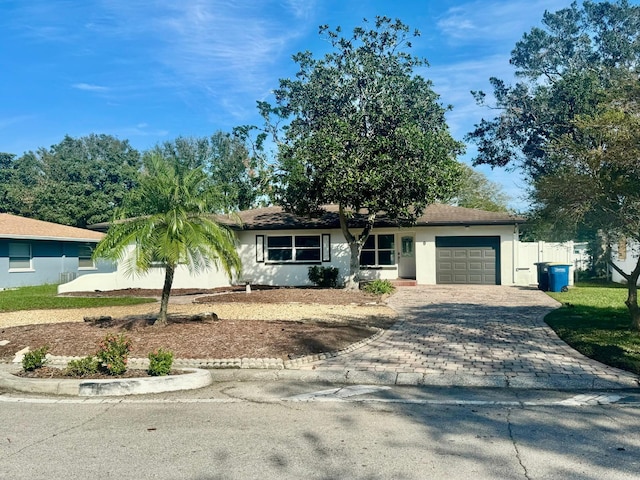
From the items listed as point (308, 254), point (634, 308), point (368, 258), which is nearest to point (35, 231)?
point (308, 254)

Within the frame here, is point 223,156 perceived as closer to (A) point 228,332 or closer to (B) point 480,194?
(B) point 480,194

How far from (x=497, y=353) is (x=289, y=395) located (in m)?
3.93

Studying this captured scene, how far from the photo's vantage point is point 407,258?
24.6 meters

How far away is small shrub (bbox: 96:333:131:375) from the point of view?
7453 millimetres

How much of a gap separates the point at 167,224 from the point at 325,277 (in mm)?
12680

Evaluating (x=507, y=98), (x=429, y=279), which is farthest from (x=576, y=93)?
(x=429, y=279)

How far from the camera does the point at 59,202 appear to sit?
40.0 meters

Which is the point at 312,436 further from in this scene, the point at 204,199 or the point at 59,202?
the point at 59,202

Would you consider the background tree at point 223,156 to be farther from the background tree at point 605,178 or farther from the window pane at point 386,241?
the background tree at point 605,178

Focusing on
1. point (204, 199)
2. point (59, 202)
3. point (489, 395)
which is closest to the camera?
point (489, 395)

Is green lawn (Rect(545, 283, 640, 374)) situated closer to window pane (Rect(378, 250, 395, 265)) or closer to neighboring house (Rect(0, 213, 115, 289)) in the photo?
window pane (Rect(378, 250, 395, 265))

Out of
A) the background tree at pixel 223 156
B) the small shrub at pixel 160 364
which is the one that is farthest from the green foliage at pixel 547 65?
the small shrub at pixel 160 364

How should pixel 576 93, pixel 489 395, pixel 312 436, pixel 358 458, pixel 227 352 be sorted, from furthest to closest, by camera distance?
pixel 576 93 → pixel 227 352 → pixel 489 395 → pixel 312 436 → pixel 358 458

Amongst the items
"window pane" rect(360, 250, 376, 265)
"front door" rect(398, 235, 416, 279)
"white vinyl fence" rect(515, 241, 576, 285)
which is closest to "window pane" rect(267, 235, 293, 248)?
"window pane" rect(360, 250, 376, 265)
